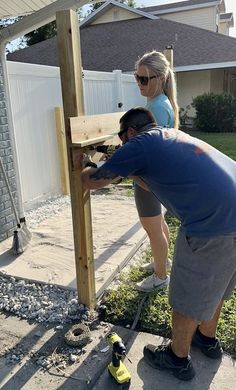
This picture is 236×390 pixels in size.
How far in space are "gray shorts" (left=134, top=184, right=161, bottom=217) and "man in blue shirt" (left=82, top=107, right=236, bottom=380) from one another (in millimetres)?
725

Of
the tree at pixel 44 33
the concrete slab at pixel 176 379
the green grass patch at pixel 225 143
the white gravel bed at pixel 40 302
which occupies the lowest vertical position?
the concrete slab at pixel 176 379

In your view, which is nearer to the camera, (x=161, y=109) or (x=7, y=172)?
(x=161, y=109)

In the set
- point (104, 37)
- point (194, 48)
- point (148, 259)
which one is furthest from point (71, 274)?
point (104, 37)

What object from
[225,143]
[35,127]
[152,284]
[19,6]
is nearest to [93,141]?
[152,284]

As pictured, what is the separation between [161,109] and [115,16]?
18104mm

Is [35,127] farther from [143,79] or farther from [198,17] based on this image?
[198,17]

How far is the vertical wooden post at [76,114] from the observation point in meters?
2.25

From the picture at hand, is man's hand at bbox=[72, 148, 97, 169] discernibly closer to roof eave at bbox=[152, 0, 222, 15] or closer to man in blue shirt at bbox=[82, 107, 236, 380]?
man in blue shirt at bbox=[82, 107, 236, 380]

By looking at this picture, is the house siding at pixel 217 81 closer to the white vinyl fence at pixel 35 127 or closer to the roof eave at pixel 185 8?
the roof eave at pixel 185 8

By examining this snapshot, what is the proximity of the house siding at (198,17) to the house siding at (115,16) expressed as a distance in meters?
1.77

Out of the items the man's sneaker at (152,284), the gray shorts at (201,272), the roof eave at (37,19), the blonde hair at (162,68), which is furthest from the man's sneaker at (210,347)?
the roof eave at (37,19)

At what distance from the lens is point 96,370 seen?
2.20 m

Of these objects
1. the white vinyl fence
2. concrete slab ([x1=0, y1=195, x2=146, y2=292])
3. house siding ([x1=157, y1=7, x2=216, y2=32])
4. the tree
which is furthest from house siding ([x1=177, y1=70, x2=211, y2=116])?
concrete slab ([x1=0, y1=195, x2=146, y2=292])

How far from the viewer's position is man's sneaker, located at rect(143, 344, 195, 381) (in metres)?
2.13
